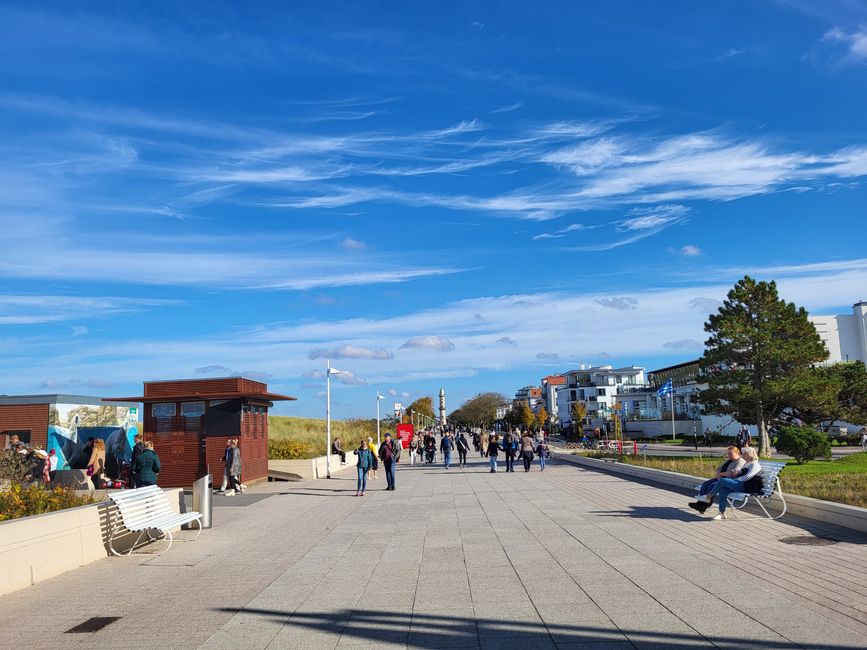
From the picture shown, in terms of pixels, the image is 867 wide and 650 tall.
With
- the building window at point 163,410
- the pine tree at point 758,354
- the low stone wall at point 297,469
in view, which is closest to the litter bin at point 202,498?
the building window at point 163,410

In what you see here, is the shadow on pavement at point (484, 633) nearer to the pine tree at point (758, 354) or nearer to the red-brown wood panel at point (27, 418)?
the pine tree at point (758, 354)

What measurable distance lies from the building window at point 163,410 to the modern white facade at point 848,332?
2649 inches

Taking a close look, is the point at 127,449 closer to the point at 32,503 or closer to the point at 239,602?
the point at 32,503

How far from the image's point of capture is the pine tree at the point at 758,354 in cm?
2838

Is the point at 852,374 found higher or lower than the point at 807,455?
higher

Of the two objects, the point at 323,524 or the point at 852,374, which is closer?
the point at 323,524

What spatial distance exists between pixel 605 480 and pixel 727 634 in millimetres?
15846

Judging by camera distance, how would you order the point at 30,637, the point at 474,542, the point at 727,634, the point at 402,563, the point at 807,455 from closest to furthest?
1. the point at 727,634
2. the point at 30,637
3. the point at 402,563
4. the point at 474,542
5. the point at 807,455

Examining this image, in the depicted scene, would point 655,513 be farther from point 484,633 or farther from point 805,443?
point 805,443

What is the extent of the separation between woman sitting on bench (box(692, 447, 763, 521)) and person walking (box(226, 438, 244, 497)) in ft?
40.0

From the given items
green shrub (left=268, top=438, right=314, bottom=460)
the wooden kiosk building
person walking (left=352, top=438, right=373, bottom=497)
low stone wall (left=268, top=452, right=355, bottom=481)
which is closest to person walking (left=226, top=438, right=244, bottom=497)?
the wooden kiosk building

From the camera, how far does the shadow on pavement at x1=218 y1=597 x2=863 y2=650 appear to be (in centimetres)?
536

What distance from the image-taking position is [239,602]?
23.6 ft

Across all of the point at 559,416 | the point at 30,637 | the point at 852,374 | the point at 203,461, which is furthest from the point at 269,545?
the point at 559,416
